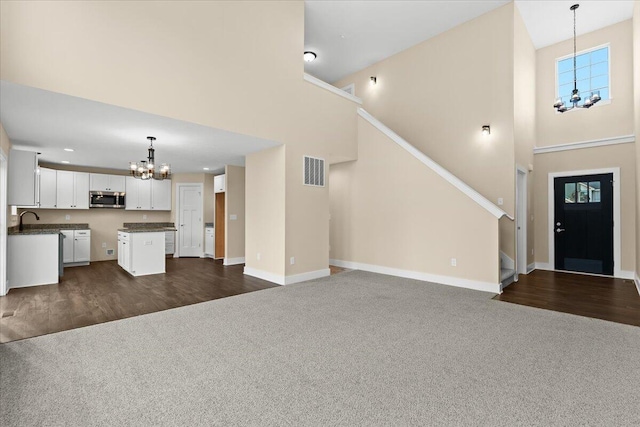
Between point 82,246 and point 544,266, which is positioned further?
point 82,246

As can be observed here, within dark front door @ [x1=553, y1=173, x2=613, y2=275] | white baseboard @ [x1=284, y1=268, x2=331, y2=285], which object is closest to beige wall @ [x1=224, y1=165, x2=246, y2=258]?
white baseboard @ [x1=284, y1=268, x2=331, y2=285]

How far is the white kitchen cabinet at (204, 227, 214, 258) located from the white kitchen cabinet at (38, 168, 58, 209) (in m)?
3.54

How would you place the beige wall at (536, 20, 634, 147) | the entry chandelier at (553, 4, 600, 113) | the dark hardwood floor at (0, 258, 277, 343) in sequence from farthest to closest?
the beige wall at (536, 20, 634, 147) < the entry chandelier at (553, 4, 600, 113) < the dark hardwood floor at (0, 258, 277, 343)

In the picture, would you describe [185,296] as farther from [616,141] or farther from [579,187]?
[616,141]

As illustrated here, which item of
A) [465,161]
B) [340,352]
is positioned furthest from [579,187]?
[340,352]

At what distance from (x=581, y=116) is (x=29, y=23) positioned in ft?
30.9

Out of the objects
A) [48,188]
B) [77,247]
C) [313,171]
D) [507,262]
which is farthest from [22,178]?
[507,262]

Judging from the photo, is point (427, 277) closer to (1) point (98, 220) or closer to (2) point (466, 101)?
(2) point (466, 101)

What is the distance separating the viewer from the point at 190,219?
29.6 ft

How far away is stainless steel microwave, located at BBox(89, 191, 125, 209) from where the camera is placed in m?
7.79

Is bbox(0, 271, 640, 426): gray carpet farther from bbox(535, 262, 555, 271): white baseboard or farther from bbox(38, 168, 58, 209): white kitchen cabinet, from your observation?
bbox(38, 168, 58, 209): white kitchen cabinet

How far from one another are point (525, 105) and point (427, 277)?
4.31m

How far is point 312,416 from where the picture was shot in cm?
183

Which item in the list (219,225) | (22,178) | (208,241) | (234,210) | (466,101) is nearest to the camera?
(22,178)
